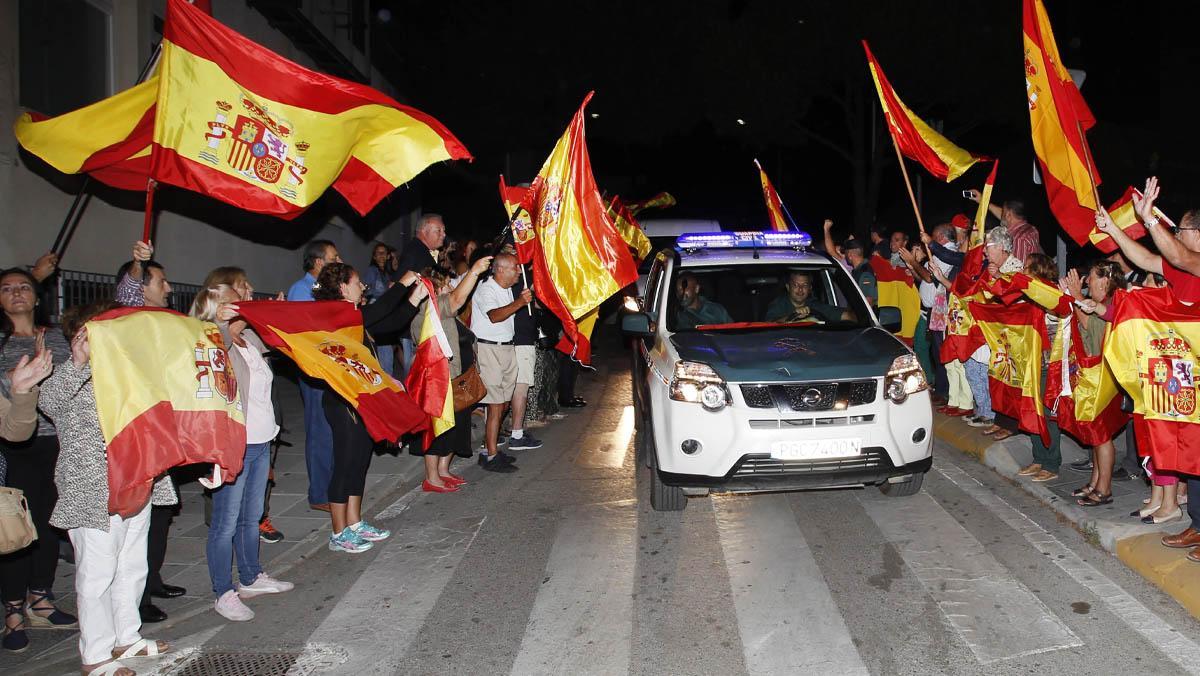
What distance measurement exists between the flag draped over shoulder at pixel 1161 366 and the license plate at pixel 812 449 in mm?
1719

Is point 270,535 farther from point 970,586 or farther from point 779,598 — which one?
point 970,586

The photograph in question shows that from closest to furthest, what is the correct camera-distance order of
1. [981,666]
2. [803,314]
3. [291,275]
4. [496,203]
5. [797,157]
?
[981,666], [803,314], [291,275], [496,203], [797,157]

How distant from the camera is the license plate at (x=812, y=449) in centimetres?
629

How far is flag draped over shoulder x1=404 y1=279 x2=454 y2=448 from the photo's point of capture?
692cm

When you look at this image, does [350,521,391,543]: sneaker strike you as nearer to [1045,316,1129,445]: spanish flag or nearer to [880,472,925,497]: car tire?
[880,472,925,497]: car tire

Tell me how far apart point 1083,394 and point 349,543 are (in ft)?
17.1

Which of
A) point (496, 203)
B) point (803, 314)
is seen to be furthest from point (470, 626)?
point (496, 203)

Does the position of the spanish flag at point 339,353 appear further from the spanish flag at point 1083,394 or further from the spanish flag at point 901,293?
the spanish flag at point 901,293

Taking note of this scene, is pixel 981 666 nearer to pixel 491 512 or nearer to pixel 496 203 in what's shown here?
pixel 491 512

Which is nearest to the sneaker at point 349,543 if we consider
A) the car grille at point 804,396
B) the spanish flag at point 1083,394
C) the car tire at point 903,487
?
the car grille at point 804,396

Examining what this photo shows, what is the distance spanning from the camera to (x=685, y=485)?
652cm

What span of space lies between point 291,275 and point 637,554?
14013 mm

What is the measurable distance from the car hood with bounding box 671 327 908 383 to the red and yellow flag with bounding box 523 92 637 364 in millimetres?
935

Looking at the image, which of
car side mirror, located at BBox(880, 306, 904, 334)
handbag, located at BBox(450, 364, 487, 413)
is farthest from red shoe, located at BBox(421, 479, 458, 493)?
car side mirror, located at BBox(880, 306, 904, 334)
